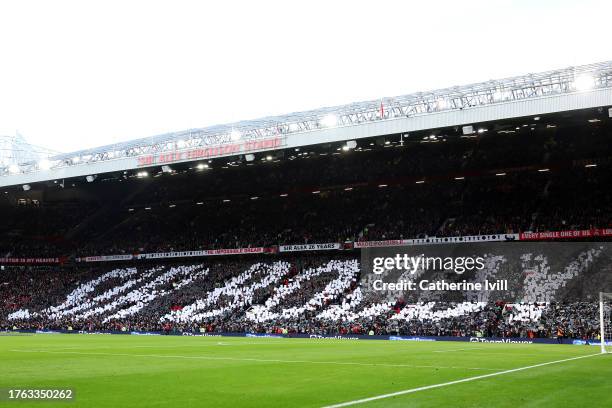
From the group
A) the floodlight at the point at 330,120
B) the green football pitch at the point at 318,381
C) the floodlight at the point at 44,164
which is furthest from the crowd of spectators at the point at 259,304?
the green football pitch at the point at 318,381

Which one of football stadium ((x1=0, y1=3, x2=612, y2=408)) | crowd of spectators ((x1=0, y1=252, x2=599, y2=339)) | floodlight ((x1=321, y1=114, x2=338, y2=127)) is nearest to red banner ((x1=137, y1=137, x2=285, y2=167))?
football stadium ((x1=0, y1=3, x2=612, y2=408))

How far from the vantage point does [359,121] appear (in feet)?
162

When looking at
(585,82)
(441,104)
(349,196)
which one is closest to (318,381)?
(585,82)

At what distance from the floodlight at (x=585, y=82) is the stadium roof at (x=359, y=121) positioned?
0.06m

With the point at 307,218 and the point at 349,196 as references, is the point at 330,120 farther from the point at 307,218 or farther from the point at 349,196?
the point at 307,218

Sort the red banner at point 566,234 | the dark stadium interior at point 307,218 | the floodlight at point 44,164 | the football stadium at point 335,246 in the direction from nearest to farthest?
1. the football stadium at point 335,246
2. the red banner at point 566,234
3. the dark stadium interior at point 307,218
4. the floodlight at point 44,164

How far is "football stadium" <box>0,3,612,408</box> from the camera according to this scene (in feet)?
89.7

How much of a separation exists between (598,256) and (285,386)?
124 feet

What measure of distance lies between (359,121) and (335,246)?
1502cm

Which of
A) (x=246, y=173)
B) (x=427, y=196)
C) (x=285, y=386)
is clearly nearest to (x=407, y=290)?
(x=427, y=196)

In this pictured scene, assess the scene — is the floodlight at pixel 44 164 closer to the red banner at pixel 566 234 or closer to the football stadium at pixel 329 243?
the football stadium at pixel 329 243

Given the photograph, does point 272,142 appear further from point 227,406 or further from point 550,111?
point 227,406

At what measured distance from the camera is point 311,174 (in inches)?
2704

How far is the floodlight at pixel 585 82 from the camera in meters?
40.0
